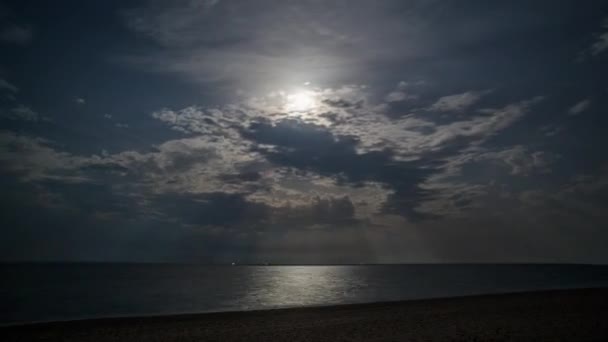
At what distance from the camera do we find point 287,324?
2764 cm

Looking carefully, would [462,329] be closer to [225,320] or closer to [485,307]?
[485,307]

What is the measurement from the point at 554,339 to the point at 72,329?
30775 millimetres

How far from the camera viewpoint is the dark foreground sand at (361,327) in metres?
22.3

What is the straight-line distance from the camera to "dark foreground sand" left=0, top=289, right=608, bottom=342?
22.3 m

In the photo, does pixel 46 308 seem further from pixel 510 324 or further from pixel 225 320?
pixel 510 324

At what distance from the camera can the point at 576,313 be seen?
3023 cm

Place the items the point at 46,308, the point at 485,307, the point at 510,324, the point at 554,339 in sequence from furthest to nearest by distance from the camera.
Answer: the point at 46,308 < the point at 485,307 < the point at 510,324 < the point at 554,339

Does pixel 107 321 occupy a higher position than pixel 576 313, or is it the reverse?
pixel 576 313

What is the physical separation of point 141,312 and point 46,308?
1308 centimetres

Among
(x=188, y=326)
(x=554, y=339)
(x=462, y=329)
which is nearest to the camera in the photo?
(x=554, y=339)

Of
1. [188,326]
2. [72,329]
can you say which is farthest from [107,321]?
[188,326]

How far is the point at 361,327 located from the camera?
25453 millimetres

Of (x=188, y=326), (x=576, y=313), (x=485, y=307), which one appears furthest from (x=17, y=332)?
(x=576, y=313)

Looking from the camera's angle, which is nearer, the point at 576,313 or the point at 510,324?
the point at 510,324
